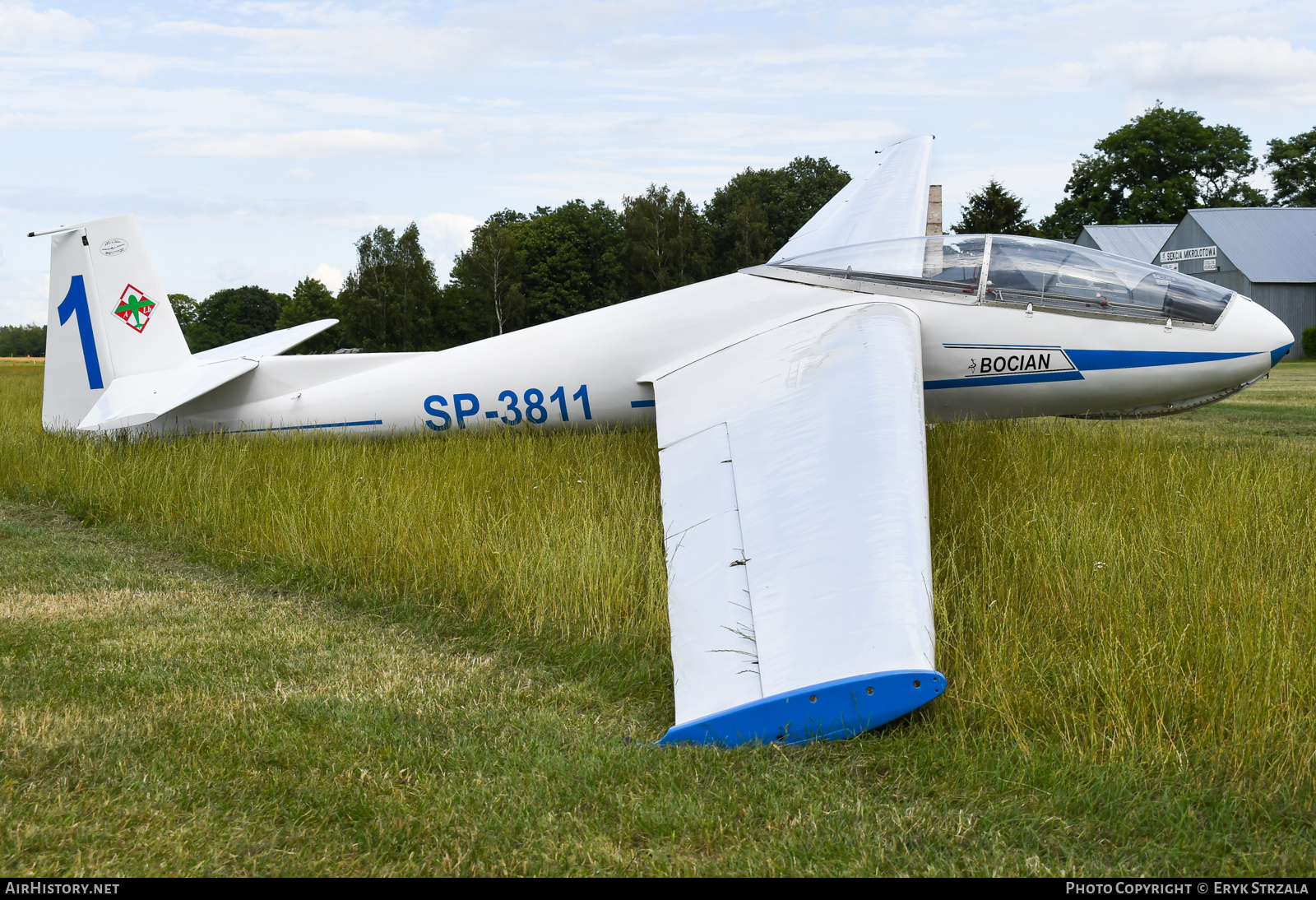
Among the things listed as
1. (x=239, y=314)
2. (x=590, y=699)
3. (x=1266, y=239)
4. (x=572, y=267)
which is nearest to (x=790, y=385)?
(x=590, y=699)

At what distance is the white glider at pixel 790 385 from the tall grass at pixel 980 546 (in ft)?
1.44

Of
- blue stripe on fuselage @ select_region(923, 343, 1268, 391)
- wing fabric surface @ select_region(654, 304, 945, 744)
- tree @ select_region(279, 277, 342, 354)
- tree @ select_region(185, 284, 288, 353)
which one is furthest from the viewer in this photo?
tree @ select_region(185, 284, 288, 353)

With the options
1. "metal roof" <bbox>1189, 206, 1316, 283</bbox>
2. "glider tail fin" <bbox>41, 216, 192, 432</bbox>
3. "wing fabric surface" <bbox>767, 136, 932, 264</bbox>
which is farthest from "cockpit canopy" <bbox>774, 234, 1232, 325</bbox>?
"metal roof" <bbox>1189, 206, 1316, 283</bbox>

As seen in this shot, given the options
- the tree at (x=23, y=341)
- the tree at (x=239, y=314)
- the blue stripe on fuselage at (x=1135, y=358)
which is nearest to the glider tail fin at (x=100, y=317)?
the blue stripe on fuselage at (x=1135, y=358)

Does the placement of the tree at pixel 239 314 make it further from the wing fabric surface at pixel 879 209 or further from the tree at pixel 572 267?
the wing fabric surface at pixel 879 209

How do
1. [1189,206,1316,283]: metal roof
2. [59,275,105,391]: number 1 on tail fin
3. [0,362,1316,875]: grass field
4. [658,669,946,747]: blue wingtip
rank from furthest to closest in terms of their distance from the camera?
[1189,206,1316,283]: metal roof, [59,275,105,391]: number 1 on tail fin, [658,669,946,747]: blue wingtip, [0,362,1316,875]: grass field

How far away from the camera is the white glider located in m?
2.97

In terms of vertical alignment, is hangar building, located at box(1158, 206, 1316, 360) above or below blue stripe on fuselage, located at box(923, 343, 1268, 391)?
above

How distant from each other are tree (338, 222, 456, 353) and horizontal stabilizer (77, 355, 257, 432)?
46264 mm

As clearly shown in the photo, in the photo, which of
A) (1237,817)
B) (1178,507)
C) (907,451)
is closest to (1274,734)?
(1237,817)

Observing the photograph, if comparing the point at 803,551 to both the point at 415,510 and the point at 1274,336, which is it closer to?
the point at 415,510

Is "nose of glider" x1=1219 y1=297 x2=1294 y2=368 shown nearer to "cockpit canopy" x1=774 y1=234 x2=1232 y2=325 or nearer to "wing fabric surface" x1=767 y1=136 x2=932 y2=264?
"cockpit canopy" x1=774 y1=234 x2=1232 y2=325

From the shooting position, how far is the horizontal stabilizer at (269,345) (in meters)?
9.31

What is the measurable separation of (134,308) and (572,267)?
59312mm
